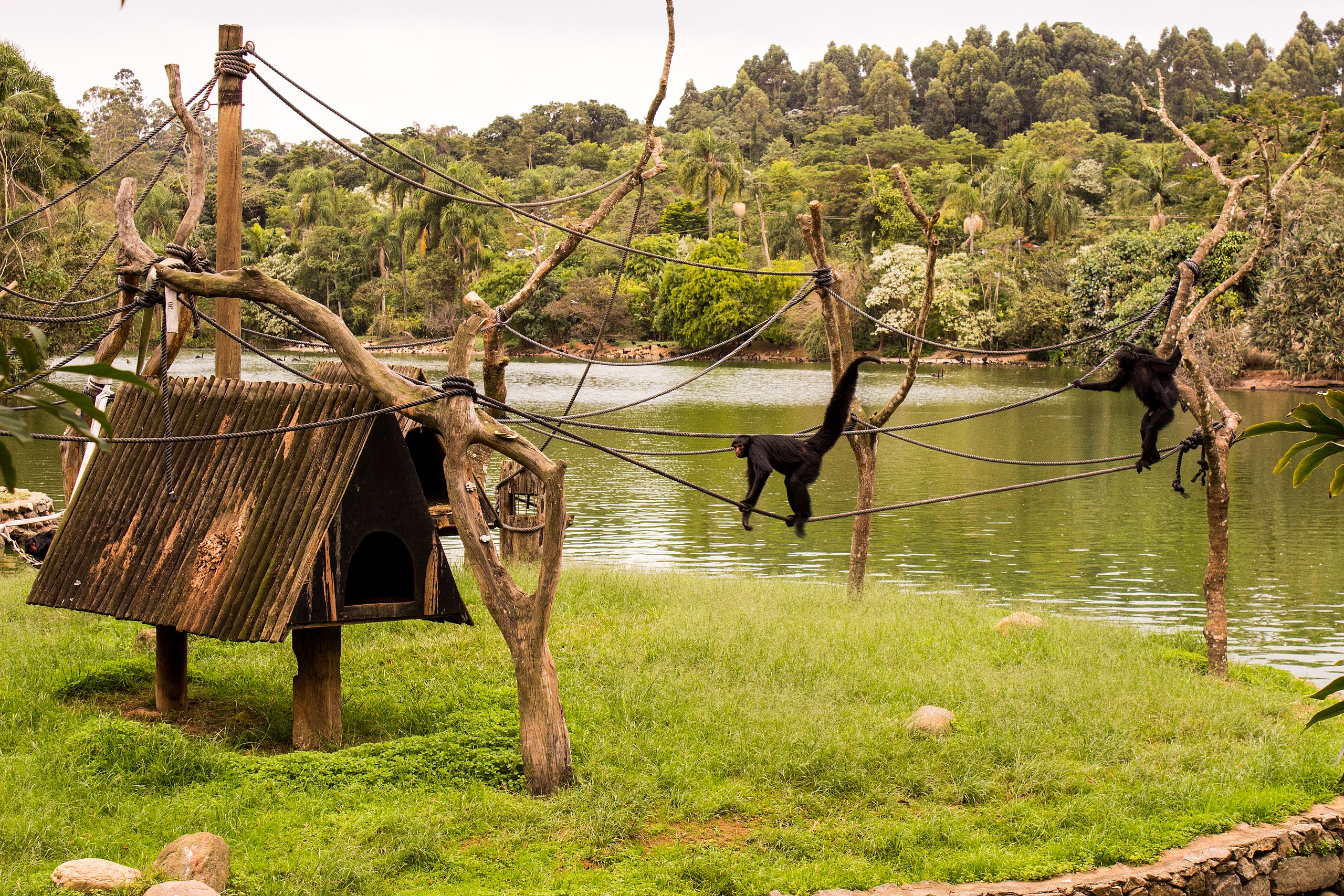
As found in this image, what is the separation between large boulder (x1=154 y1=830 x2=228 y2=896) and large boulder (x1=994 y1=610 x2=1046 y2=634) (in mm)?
8216

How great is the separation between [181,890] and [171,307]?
411cm

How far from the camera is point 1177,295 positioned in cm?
966

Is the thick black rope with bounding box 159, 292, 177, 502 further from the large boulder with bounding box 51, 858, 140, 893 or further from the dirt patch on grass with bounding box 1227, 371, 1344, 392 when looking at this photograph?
the dirt patch on grass with bounding box 1227, 371, 1344, 392

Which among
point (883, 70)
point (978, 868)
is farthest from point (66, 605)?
point (883, 70)

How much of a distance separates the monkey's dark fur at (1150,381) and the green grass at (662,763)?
2418 millimetres

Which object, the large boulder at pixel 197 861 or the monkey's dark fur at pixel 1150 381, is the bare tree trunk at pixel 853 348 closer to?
the monkey's dark fur at pixel 1150 381

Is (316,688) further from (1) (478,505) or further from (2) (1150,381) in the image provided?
(2) (1150,381)

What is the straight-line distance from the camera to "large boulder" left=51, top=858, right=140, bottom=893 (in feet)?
17.2

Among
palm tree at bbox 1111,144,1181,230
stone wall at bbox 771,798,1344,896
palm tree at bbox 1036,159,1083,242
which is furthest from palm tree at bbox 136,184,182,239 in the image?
stone wall at bbox 771,798,1344,896

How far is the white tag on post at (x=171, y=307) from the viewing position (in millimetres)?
7379

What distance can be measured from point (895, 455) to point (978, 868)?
24.8 metres

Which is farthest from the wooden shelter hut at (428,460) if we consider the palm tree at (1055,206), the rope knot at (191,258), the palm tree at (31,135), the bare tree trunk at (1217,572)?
the palm tree at (1055,206)

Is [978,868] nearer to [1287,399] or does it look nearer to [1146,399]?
[1146,399]

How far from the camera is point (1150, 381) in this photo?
8.88m
